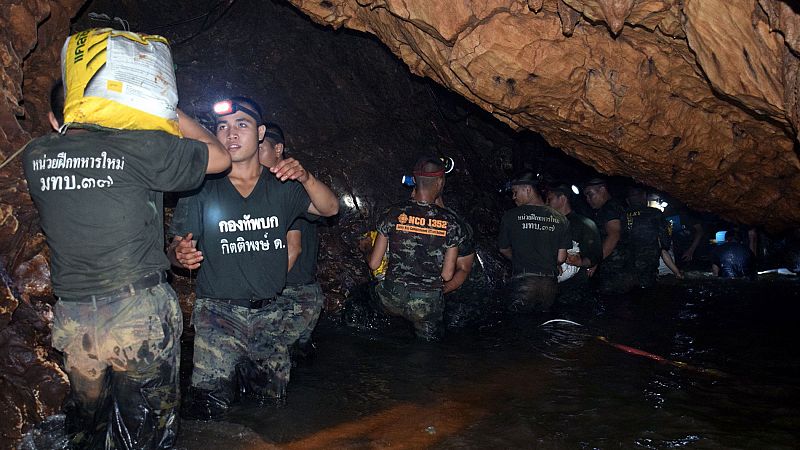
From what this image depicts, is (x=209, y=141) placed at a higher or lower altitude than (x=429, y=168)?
lower

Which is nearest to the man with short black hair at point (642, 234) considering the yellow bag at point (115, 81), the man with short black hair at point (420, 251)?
the man with short black hair at point (420, 251)

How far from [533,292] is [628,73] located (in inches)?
122

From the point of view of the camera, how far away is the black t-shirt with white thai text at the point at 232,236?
3.79 m

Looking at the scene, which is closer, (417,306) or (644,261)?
(417,306)

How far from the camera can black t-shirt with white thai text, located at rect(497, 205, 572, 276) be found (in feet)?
22.7

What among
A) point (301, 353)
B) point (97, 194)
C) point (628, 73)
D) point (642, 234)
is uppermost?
point (628, 73)

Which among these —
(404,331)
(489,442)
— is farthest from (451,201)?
(489,442)

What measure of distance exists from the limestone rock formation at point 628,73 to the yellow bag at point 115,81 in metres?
2.79

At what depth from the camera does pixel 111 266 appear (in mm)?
2660

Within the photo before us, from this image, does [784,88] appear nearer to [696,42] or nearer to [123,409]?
[696,42]

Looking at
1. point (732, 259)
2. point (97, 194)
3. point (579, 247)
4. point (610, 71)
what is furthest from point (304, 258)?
point (732, 259)

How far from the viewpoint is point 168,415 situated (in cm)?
Answer: 286

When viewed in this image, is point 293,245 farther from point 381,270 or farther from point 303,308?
point 381,270

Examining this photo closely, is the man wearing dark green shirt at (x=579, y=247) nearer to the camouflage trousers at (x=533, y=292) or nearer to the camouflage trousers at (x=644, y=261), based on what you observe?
the camouflage trousers at (x=533, y=292)
